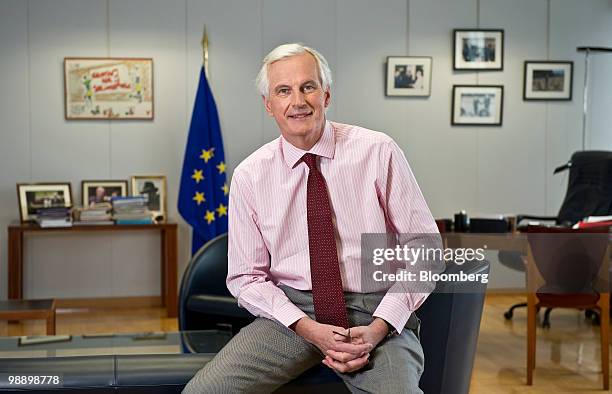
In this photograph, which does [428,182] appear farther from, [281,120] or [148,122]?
[281,120]

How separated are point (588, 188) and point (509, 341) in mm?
1484

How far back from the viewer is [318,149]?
267 cm

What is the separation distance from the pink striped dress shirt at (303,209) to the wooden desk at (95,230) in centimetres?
400

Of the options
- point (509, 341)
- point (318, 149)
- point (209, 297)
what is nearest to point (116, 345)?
point (209, 297)

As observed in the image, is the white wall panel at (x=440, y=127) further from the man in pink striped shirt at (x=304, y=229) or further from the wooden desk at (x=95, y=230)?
the man in pink striped shirt at (x=304, y=229)

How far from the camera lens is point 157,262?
23.2 ft

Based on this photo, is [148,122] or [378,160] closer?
[378,160]

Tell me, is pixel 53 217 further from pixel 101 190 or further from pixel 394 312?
pixel 394 312

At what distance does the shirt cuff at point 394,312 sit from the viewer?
8.23 feet

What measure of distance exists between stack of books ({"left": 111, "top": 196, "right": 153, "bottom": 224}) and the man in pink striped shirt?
4.00m

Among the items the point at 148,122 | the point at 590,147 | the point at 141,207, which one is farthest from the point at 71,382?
the point at 590,147

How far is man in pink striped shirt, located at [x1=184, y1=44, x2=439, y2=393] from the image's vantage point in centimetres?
251

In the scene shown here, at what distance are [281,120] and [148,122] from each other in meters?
4.47

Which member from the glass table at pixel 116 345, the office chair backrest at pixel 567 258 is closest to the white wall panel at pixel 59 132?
the office chair backrest at pixel 567 258
